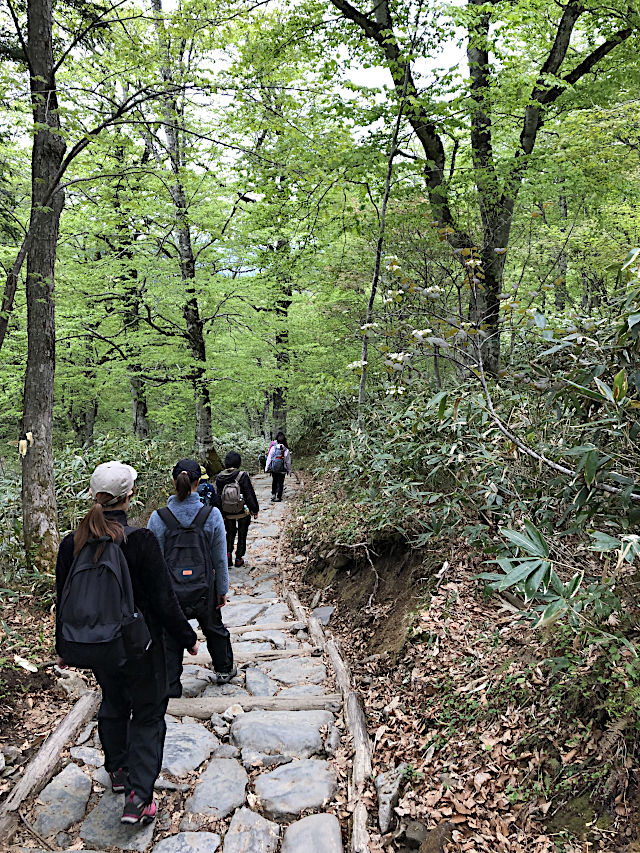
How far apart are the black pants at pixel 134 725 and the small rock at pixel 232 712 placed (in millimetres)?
986

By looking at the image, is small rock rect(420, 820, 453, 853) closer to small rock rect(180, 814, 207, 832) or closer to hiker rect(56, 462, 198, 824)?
small rock rect(180, 814, 207, 832)

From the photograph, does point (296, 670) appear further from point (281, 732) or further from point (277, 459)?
point (277, 459)

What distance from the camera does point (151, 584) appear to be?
9.60 feet

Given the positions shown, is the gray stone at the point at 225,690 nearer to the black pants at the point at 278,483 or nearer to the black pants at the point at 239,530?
the black pants at the point at 239,530

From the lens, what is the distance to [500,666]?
3.46 metres

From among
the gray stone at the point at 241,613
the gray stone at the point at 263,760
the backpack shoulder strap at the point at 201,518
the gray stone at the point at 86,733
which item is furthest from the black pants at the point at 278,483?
the gray stone at the point at 263,760

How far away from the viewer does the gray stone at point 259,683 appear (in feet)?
14.9

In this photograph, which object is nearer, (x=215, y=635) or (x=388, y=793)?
(x=388, y=793)

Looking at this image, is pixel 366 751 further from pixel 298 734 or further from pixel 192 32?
pixel 192 32

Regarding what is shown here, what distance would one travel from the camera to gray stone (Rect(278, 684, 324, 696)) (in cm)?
443

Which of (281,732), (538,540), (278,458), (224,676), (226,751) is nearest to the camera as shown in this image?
(538,540)

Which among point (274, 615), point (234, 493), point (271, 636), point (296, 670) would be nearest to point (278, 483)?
point (234, 493)

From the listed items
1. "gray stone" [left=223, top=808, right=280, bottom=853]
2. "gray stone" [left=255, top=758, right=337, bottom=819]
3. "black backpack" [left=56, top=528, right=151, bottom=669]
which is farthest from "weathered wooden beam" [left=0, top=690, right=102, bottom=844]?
"gray stone" [left=255, top=758, right=337, bottom=819]

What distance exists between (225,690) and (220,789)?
1.42 m
